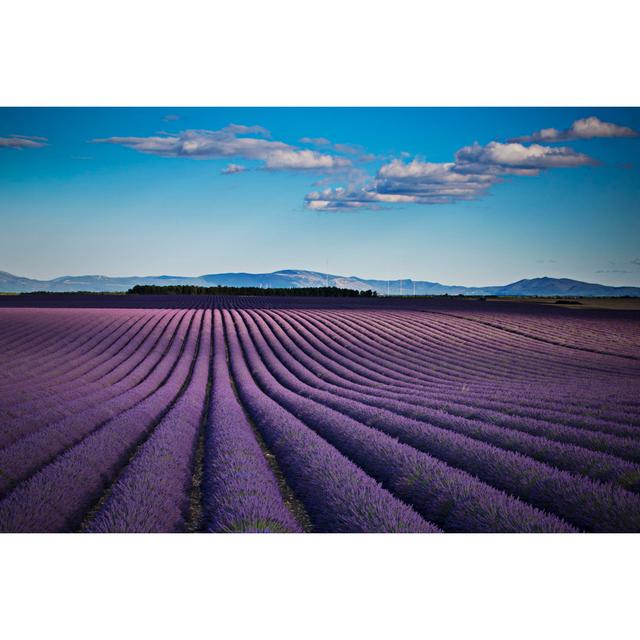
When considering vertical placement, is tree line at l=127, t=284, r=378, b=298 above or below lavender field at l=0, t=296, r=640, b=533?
above

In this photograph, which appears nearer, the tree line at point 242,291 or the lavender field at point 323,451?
the lavender field at point 323,451

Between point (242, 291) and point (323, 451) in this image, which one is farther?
point (242, 291)

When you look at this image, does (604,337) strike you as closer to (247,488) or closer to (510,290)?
(510,290)

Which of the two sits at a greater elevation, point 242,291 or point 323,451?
point 242,291

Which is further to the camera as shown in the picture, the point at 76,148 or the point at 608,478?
the point at 76,148

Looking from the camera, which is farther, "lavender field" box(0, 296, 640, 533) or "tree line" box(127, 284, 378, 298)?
"tree line" box(127, 284, 378, 298)

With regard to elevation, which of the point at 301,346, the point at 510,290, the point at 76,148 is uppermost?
the point at 76,148

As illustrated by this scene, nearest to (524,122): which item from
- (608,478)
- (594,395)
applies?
(594,395)

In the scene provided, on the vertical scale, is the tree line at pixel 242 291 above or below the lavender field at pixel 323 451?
above
